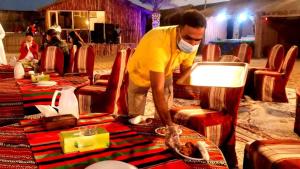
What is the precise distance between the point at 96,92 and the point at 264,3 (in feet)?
44.9

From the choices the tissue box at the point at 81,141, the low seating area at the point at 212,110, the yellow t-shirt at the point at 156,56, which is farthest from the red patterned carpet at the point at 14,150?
the yellow t-shirt at the point at 156,56

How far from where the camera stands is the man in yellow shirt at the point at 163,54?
2.40 metres

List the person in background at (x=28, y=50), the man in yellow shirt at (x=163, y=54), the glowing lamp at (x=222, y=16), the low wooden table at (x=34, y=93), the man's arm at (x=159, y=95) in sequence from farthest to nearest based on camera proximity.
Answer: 1. the glowing lamp at (x=222, y=16)
2. the person in background at (x=28, y=50)
3. the low wooden table at (x=34, y=93)
4. the man in yellow shirt at (x=163, y=54)
5. the man's arm at (x=159, y=95)

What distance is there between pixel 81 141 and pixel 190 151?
0.56m

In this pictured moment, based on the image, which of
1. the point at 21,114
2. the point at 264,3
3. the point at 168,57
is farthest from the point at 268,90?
the point at 264,3

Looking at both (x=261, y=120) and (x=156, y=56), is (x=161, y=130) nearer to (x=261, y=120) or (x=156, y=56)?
(x=156, y=56)

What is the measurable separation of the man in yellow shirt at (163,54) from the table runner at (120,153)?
21 centimetres

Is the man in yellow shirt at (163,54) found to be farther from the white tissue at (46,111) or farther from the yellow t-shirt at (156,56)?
the white tissue at (46,111)

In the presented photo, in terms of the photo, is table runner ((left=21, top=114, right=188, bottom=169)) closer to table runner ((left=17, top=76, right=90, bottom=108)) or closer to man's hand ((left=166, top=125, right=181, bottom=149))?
man's hand ((left=166, top=125, right=181, bottom=149))

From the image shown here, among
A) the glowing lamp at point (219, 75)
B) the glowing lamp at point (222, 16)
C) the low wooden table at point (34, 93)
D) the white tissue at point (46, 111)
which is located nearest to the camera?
the glowing lamp at point (219, 75)

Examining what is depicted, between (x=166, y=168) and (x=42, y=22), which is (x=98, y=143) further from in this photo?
(x=42, y=22)

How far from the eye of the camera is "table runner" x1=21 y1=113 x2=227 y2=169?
5.06 ft

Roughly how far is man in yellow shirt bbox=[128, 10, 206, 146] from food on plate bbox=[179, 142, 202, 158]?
0.19 meters

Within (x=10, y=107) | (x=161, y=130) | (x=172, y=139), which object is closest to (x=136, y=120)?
(x=161, y=130)
